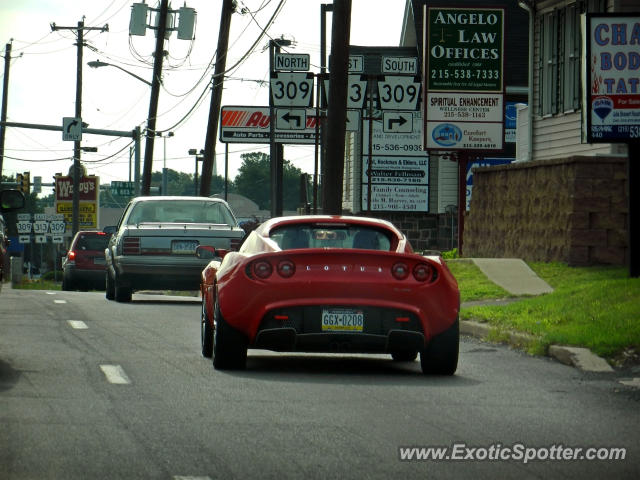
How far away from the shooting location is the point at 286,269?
11.1 metres

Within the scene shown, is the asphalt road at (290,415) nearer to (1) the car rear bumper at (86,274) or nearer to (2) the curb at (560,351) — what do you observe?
(2) the curb at (560,351)

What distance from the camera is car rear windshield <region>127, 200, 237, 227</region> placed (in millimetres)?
22047

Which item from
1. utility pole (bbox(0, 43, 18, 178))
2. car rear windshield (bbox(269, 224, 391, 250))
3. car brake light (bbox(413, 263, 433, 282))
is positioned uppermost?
utility pole (bbox(0, 43, 18, 178))

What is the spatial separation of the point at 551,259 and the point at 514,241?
2.28 meters

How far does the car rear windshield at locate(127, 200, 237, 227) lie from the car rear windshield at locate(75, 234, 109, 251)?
29.9 ft

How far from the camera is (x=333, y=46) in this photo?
76.7 feet

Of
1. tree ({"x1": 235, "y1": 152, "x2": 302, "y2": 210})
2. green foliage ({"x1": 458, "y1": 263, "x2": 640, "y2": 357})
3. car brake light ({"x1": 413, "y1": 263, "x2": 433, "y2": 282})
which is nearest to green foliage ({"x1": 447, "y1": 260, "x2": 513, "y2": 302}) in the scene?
green foliage ({"x1": 458, "y1": 263, "x2": 640, "y2": 357})

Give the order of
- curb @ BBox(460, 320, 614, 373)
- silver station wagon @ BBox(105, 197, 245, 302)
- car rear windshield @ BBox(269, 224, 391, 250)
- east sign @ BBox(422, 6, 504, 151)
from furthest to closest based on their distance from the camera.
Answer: east sign @ BBox(422, 6, 504, 151) → silver station wagon @ BBox(105, 197, 245, 302) → curb @ BBox(460, 320, 614, 373) → car rear windshield @ BBox(269, 224, 391, 250)

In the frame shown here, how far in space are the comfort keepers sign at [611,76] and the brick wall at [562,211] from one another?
3.17 m

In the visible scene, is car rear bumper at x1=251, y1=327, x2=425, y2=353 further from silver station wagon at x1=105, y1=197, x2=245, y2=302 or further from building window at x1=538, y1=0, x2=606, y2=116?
building window at x1=538, y1=0, x2=606, y2=116

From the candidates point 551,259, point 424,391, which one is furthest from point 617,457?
point 551,259

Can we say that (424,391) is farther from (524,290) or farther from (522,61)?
(522,61)

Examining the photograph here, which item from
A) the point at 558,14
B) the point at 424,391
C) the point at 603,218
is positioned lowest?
the point at 424,391

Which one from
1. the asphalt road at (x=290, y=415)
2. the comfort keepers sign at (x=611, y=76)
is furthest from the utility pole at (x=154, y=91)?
the asphalt road at (x=290, y=415)
